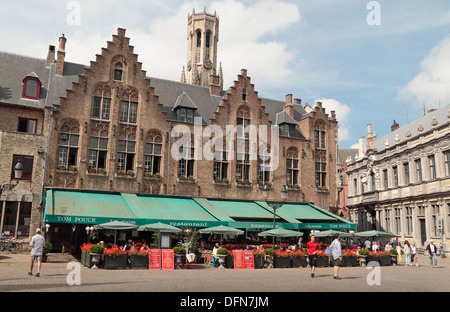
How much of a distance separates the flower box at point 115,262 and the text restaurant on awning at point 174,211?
453 cm

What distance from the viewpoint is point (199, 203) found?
93.6 feet

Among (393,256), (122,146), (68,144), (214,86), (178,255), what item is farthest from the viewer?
(214,86)

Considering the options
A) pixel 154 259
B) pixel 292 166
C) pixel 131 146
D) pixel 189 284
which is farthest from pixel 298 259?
pixel 131 146

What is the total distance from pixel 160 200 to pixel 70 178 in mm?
6142

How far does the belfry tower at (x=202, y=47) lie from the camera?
309 ft

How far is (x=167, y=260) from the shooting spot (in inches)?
757

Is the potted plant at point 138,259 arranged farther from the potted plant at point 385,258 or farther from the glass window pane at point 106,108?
the potted plant at point 385,258

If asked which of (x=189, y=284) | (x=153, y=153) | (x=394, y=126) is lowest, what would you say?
(x=189, y=284)

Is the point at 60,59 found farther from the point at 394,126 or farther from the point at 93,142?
the point at 394,126

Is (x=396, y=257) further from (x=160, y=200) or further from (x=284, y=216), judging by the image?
(x=160, y=200)

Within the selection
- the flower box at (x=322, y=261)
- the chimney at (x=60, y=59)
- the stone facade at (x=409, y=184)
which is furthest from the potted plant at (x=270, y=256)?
the chimney at (x=60, y=59)

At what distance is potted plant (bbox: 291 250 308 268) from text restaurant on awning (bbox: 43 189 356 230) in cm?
502

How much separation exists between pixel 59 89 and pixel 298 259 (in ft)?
65.6
